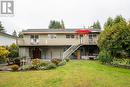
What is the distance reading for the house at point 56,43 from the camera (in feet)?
139

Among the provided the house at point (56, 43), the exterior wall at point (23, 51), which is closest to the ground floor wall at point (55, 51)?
the house at point (56, 43)

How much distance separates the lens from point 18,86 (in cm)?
1522

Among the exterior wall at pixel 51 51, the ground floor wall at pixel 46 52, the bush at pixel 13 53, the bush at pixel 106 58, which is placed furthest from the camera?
the exterior wall at pixel 51 51

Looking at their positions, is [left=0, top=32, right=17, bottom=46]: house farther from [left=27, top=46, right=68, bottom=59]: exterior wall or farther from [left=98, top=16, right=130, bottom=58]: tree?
[left=98, top=16, right=130, bottom=58]: tree

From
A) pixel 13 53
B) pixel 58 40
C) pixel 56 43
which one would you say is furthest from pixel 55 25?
pixel 13 53

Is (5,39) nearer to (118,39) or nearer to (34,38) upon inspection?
(34,38)

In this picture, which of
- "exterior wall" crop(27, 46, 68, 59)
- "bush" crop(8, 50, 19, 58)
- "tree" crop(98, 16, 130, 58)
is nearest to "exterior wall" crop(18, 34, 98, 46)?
"exterior wall" crop(27, 46, 68, 59)

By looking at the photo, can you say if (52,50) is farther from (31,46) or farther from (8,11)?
(8,11)

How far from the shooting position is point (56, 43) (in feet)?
140

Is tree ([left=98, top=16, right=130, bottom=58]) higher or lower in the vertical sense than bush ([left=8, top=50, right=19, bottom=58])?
higher

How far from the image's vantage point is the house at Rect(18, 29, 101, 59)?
139 feet

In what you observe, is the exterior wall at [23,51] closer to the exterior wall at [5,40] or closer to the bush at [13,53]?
the bush at [13,53]

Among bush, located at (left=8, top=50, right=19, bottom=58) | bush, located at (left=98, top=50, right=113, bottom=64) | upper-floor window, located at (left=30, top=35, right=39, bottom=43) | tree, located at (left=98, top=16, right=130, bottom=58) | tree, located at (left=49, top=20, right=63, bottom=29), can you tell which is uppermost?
tree, located at (left=49, top=20, right=63, bottom=29)

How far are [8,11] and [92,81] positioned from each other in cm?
2463
